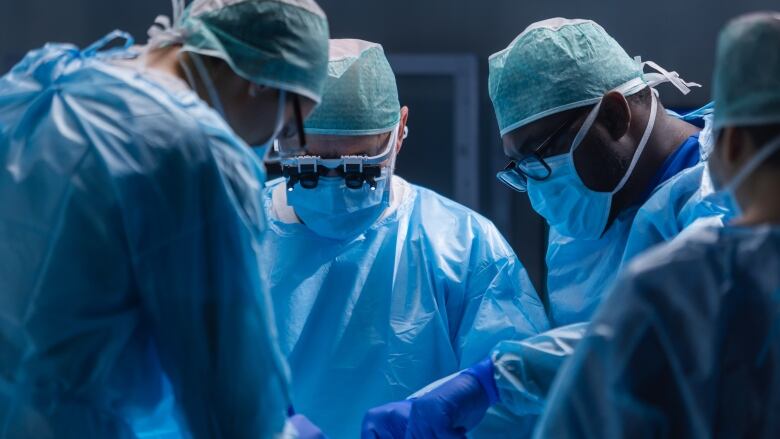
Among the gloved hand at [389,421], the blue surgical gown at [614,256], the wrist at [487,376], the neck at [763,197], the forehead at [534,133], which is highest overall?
the neck at [763,197]

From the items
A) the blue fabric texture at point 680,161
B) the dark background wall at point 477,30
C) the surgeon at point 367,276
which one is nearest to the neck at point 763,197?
the blue fabric texture at point 680,161

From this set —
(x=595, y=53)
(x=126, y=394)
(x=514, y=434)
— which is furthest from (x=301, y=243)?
(x=126, y=394)

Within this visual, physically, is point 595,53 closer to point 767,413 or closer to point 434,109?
point 767,413

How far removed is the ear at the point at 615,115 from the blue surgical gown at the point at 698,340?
0.87m

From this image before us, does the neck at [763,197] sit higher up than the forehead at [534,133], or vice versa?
the neck at [763,197]

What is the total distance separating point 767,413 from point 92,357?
800 mm

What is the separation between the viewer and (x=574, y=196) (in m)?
1.93

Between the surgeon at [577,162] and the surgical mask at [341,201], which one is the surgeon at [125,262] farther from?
the surgical mask at [341,201]

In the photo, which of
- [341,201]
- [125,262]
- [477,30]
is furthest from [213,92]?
[477,30]

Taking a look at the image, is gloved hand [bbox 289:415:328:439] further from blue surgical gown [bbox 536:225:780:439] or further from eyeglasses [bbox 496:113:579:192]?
eyeglasses [bbox 496:113:579:192]

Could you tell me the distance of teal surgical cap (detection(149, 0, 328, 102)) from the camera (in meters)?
1.32

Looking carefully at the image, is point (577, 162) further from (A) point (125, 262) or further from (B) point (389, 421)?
(A) point (125, 262)

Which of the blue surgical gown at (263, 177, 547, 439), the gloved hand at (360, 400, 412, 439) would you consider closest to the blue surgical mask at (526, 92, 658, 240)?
the blue surgical gown at (263, 177, 547, 439)

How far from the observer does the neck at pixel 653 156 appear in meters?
1.90
